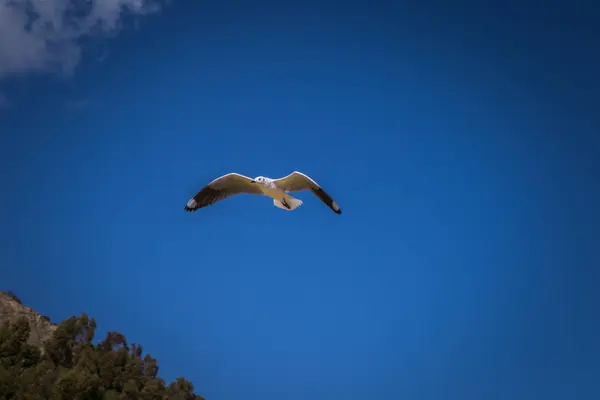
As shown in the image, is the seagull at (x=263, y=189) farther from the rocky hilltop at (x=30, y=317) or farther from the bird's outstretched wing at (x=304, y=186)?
the rocky hilltop at (x=30, y=317)

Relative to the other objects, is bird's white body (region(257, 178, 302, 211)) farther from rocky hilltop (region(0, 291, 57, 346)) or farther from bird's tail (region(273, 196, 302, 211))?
rocky hilltop (region(0, 291, 57, 346))

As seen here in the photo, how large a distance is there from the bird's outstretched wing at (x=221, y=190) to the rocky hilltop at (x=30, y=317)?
83.3 ft

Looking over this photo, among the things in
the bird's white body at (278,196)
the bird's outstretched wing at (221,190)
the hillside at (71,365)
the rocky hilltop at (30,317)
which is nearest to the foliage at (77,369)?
the hillside at (71,365)

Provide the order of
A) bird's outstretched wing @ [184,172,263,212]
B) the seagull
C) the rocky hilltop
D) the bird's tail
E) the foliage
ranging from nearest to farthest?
the bird's tail
the seagull
bird's outstretched wing @ [184,172,263,212]
the foliage
the rocky hilltop

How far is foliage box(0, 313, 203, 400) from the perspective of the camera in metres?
28.8

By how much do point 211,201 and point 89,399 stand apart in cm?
1599

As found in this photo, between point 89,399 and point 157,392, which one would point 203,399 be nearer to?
point 157,392

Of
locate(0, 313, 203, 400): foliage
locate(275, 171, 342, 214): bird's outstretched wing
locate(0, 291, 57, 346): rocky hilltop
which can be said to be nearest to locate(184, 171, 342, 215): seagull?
locate(275, 171, 342, 214): bird's outstretched wing

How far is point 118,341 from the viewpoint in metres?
39.8

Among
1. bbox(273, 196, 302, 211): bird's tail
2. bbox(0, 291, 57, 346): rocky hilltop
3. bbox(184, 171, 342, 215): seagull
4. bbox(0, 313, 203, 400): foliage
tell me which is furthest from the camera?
bbox(0, 291, 57, 346): rocky hilltop

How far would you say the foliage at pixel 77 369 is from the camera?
2875 cm

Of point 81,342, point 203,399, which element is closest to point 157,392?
point 203,399

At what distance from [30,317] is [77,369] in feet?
38.8

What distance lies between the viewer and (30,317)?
4091 cm
